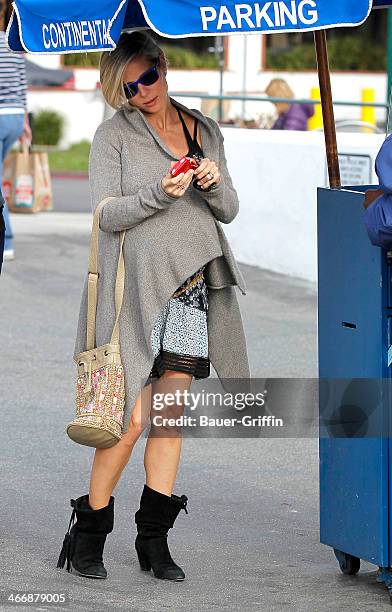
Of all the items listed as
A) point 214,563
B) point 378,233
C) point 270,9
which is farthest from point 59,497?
point 270,9

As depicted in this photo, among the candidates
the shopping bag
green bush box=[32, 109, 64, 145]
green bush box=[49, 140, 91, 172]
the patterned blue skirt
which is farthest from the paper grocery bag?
green bush box=[32, 109, 64, 145]

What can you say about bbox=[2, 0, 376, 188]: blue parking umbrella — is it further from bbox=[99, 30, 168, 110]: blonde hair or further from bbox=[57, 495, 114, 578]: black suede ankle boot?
bbox=[57, 495, 114, 578]: black suede ankle boot

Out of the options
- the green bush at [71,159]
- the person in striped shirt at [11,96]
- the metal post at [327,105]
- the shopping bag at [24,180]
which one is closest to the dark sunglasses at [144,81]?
the metal post at [327,105]

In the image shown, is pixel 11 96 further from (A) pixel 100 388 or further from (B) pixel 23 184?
(A) pixel 100 388

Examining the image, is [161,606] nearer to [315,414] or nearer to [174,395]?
[174,395]

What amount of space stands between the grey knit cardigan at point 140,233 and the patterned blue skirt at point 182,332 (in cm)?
7

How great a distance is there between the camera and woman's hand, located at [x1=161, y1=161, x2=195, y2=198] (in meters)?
4.51

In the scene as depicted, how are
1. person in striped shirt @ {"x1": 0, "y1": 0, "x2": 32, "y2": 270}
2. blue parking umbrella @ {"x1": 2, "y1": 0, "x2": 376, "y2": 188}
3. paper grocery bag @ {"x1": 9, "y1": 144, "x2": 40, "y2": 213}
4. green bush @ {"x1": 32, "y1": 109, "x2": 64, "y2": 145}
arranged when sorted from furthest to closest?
1. green bush @ {"x1": 32, "y1": 109, "x2": 64, "y2": 145}
2. paper grocery bag @ {"x1": 9, "y1": 144, "x2": 40, "y2": 213}
3. person in striped shirt @ {"x1": 0, "y1": 0, "x2": 32, "y2": 270}
4. blue parking umbrella @ {"x1": 2, "y1": 0, "x2": 376, "y2": 188}

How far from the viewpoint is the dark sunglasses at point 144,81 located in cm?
471

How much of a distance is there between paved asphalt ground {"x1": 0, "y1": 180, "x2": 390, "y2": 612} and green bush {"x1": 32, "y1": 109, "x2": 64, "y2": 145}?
67.4 feet

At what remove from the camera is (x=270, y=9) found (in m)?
4.10

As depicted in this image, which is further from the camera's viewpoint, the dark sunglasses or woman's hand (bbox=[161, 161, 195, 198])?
the dark sunglasses

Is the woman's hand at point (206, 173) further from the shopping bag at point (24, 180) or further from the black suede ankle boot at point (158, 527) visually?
the shopping bag at point (24, 180)

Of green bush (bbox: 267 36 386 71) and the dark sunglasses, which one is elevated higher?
green bush (bbox: 267 36 386 71)
